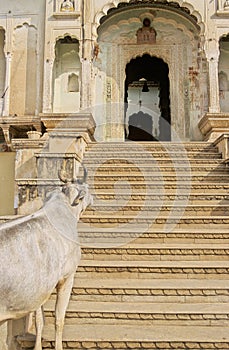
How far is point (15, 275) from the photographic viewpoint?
243 cm

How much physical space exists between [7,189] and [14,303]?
5878mm

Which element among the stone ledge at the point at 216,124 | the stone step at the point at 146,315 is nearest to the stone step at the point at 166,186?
the stone step at the point at 146,315

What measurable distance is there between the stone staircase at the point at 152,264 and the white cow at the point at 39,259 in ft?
2.42

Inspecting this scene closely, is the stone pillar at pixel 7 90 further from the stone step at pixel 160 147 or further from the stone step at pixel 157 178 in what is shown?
the stone step at pixel 157 178

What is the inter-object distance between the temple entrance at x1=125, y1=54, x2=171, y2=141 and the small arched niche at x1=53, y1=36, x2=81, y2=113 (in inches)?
133

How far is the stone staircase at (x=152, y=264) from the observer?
3531mm

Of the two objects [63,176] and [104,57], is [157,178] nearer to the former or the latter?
[63,176]

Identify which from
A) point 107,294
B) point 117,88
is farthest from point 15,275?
point 117,88

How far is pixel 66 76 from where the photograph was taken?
1162cm

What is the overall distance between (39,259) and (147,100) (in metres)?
19.6

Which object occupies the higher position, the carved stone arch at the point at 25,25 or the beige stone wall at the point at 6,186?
the carved stone arch at the point at 25,25

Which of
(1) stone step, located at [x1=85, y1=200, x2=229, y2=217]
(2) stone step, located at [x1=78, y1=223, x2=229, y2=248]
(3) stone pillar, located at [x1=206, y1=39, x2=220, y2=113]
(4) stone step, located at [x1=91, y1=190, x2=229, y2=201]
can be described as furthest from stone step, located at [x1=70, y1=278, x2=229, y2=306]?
(3) stone pillar, located at [x1=206, y1=39, x2=220, y2=113]

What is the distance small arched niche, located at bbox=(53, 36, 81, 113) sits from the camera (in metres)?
11.4

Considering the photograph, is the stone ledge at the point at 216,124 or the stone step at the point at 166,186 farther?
the stone ledge at the point at 216,124
